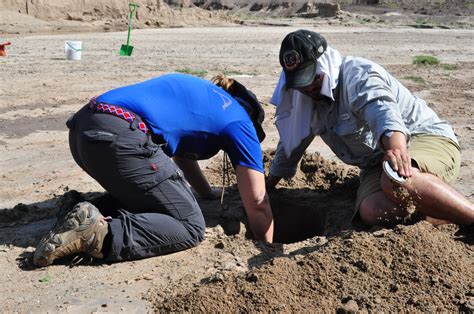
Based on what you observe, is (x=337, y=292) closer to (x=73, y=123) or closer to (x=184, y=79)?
(x=184, y=79)

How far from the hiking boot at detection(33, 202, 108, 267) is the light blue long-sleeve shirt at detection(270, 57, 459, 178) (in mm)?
1424

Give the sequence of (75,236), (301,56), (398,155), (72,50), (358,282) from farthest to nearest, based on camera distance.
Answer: (72,50) < (301,56) < (75,236) < (398,155) < (358,282)

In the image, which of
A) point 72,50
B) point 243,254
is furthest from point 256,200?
point 72,50

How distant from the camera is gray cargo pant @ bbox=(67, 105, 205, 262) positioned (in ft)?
11.0

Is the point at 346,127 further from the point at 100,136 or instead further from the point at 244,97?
the point at 100,136

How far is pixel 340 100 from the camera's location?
12.2 ft

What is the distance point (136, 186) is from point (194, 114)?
51 cm

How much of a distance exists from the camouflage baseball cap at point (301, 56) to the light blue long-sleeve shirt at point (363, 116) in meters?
0.26

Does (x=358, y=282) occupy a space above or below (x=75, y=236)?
above

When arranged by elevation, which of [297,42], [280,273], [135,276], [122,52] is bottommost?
[122,52]

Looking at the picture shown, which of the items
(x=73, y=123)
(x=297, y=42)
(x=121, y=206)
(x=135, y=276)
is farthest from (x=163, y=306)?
(x=297, y=42)

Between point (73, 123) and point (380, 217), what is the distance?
72.9 inches

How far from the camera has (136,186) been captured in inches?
134

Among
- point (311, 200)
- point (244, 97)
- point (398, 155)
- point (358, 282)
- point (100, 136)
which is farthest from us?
point (311, 200)
